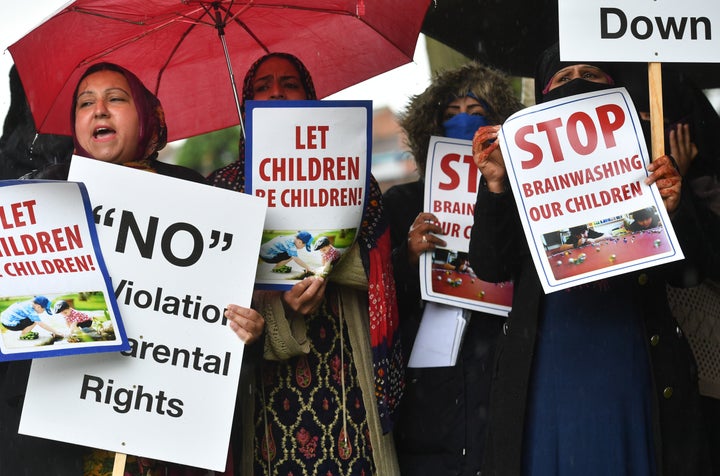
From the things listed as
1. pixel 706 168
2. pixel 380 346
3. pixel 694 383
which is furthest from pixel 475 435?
pixel 706 168

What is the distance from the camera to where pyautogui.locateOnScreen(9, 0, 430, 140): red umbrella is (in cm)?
491

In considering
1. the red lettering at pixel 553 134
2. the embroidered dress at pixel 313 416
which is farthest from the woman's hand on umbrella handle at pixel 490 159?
the embroidered dress at pixel 313 416

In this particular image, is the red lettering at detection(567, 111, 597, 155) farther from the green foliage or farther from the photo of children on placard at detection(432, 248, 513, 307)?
the green foliage

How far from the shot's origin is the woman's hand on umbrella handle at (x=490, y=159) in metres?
4.03

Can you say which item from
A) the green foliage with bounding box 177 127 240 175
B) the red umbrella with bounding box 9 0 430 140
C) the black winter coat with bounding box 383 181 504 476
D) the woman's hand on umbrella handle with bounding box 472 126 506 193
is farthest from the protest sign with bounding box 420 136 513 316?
the green foliage with bounding box 177 127 240 175

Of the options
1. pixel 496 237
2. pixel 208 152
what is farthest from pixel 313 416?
pixel 208 152

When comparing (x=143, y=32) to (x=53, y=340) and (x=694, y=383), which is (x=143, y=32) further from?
(x=694, y=383)

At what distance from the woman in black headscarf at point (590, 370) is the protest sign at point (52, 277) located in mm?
1304

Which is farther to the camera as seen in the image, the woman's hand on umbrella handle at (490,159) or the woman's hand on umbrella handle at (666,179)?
the woman's hand on umbrella handle at (490,159)

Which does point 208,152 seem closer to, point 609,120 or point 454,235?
point 454,235

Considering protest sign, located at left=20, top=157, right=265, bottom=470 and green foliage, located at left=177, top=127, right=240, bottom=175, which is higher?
green foliage, located at left=177, top=127, right=240, bottom=175

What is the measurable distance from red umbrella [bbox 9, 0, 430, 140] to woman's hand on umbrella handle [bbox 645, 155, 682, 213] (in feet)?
5.23

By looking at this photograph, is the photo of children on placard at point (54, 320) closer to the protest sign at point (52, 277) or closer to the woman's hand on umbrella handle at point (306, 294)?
the protest sign at point (52, 277)

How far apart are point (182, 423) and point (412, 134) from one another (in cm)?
195
